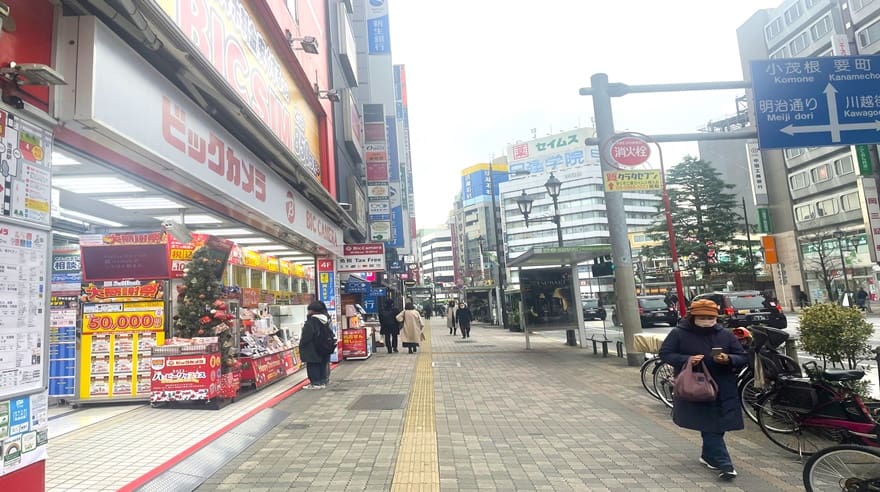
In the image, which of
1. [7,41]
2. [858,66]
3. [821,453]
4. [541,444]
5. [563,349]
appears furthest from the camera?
[563,349]

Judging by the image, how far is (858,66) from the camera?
26.7 ft

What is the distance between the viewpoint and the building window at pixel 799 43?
3896 cm

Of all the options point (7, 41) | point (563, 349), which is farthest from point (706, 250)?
point (7, 41)

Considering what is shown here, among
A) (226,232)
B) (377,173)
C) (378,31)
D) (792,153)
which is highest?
(378,31)

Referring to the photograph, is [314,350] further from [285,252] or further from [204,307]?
[285,252]

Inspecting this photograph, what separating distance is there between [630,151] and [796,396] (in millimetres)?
6633

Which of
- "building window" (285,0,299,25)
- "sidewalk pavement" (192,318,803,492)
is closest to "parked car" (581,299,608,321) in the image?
"sidewalk pavement" (192,318,803,492)

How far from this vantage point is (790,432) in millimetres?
5000

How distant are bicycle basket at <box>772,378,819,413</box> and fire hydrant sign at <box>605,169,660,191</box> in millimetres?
5805

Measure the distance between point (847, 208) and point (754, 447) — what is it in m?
43.6

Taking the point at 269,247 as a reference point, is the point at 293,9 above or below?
above

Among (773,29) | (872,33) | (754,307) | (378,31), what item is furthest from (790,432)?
(773,29)

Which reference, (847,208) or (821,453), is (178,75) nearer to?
(821,453)

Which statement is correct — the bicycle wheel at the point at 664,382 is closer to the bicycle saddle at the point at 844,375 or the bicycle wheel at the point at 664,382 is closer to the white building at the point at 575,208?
the bicycle saddle at the point at 844,375
